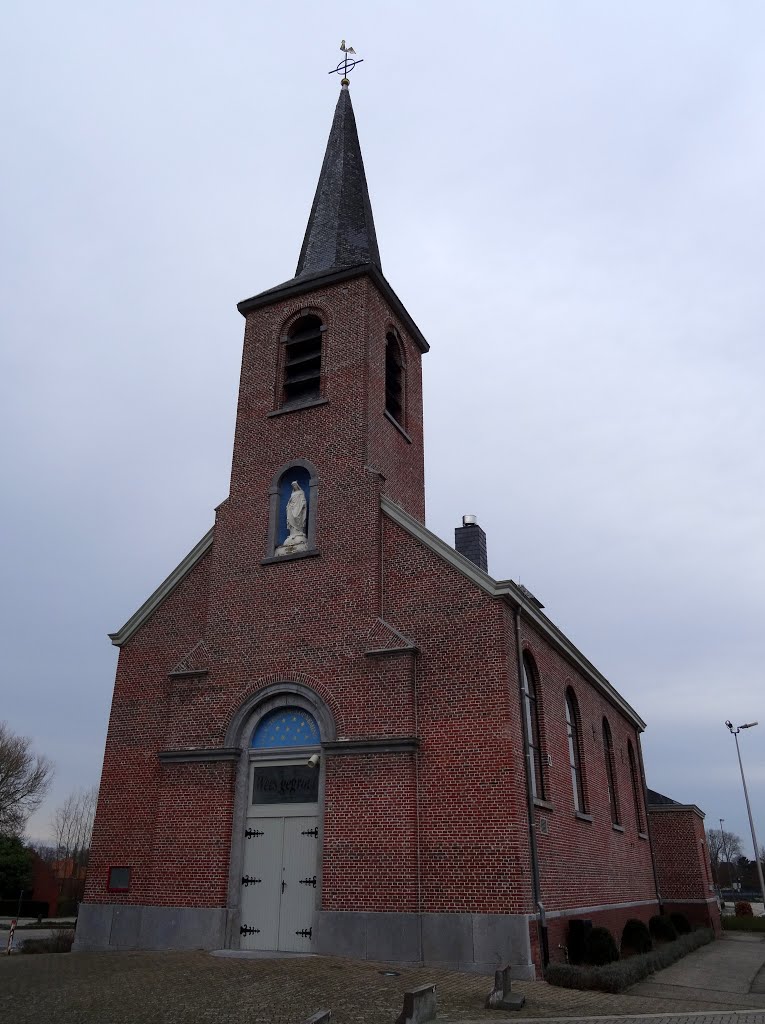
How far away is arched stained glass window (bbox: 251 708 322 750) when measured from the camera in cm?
1502

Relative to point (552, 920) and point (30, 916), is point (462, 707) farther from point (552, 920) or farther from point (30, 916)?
point (30, 916)

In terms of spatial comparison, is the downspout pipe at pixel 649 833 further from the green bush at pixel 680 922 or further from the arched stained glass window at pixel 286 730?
the arched stained glass window at pixel 286 730

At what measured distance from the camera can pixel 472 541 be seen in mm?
20625

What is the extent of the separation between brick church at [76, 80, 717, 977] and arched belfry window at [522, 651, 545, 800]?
0.05m

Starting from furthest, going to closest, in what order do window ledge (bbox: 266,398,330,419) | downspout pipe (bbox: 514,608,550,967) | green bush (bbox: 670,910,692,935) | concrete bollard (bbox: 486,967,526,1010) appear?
green bush (bbox: 670,910,692,935) < window ledge (bbox: 266,398,330,419) < downspout pipe (bbox: 514,608,550,967) < concrete bollard (bbox: 486,967,526,1010)

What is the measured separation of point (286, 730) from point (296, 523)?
13.8ft

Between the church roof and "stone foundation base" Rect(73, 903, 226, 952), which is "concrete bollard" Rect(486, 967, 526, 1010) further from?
"stone foundation base" Rect(73, 903, 226, 952)

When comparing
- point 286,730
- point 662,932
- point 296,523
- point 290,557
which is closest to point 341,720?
point 286,730

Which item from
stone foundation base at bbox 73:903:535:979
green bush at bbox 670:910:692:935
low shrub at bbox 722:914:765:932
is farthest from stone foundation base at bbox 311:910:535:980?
low shrub at bbox 722:914:765:932

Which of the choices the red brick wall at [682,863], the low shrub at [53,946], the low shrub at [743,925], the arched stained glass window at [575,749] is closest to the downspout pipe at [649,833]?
the red brick wall at [682,863]

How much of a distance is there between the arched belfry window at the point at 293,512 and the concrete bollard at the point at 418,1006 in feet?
28.6

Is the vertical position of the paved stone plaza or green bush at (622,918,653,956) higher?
green bush at (622,918,653,956)

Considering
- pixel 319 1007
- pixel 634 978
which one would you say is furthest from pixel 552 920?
pixel 319 1007

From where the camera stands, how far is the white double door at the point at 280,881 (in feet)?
45.3
